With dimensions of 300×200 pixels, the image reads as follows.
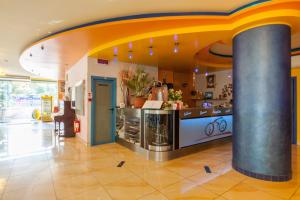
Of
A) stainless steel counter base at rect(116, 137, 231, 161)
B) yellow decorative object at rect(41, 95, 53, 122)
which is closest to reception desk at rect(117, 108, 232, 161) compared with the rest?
stainless steel counter base at rect(116, 137, 231, 161)

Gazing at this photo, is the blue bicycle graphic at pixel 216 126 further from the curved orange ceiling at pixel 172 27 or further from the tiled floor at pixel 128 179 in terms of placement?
the curved orange ceiling at pixel 172 27

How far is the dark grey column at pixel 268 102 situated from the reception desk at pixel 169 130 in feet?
4.79

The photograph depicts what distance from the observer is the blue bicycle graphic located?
485cm

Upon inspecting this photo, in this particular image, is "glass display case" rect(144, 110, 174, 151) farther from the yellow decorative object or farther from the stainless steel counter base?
the yellow decorative object

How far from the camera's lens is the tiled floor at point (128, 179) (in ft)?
7.95

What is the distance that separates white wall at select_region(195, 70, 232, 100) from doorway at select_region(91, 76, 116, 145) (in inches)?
182

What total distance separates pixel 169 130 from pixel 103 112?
2407 millimetres

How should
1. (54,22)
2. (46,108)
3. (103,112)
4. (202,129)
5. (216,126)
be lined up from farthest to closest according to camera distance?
1. (46,108)
2. (103,112)
3. (216,126)
4. (202,129)
5. (54,22)

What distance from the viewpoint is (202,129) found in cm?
466

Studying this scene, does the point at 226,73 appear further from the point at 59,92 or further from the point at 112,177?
the point at 59,92

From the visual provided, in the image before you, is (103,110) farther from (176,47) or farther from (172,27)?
(172,27)

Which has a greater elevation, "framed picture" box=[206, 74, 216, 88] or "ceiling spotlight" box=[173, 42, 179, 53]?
"ceiling spotlight" box=[173, 42, 179, 53]

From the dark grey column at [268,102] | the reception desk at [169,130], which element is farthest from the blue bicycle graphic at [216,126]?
the dark grey column at [268,102]

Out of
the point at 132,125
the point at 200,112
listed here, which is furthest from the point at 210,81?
the point at 132,125
